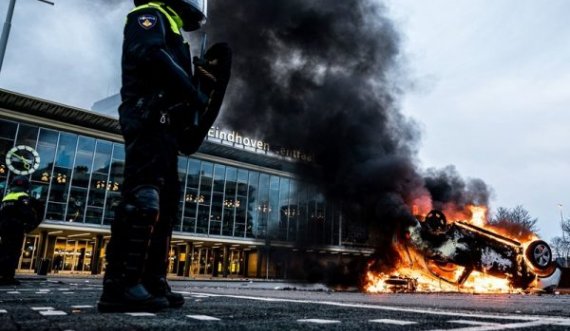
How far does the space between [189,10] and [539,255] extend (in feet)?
63.5

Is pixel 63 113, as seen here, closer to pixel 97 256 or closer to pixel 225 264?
pixel 97 256

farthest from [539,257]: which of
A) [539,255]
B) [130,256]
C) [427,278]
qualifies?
[130,256]

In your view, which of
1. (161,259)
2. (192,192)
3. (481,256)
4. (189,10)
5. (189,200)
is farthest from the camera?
(192,192)

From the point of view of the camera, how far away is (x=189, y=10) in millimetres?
3590

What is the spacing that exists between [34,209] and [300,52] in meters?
17.4

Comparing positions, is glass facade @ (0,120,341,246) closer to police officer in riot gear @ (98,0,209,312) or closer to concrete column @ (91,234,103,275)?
concrete column @ (91,234,103,275)

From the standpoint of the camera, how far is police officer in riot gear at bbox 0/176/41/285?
7680 millimetres

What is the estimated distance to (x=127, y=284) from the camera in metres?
2.71

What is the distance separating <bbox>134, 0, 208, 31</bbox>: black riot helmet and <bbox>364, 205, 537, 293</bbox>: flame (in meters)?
15.3

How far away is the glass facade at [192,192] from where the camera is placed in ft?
89.6

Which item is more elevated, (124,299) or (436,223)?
(436,223)

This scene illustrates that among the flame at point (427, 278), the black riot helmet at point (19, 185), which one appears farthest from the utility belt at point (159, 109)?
the flame at point (427, 278)

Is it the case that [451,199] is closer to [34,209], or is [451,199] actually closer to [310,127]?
[310,127]

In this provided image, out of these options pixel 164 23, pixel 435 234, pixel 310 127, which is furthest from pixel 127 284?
pixel 310 127
